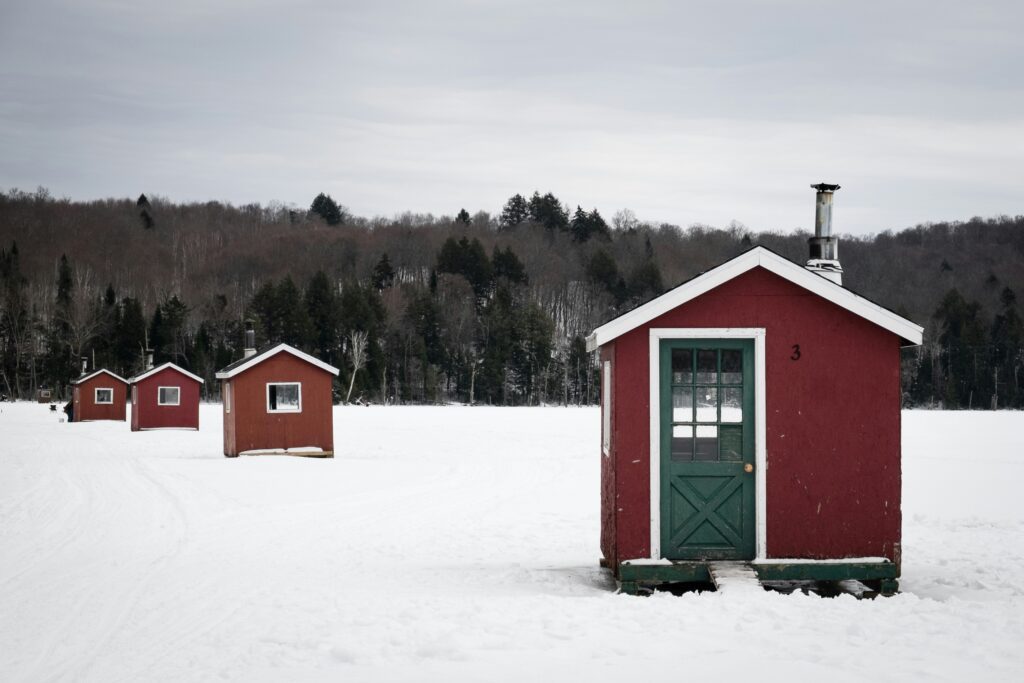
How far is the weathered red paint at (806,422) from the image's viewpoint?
11.2m

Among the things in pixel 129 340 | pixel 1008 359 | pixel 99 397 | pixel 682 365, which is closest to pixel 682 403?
pixel 682 365

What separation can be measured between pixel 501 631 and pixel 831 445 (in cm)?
417

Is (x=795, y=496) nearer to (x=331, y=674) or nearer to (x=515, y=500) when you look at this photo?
(x=331, y=674)

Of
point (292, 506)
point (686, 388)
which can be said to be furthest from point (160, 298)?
point (686, 388)

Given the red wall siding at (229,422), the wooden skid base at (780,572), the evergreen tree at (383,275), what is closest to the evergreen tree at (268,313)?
the evergreen tree at (383,275)

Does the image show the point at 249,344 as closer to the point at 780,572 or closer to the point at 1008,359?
the point at 780,572

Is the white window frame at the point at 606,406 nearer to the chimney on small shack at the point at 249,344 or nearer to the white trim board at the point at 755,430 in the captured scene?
the white trim board at the point at 755,430

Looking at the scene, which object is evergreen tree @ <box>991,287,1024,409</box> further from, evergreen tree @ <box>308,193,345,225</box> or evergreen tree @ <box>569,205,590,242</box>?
evergreen tree @ <box>308,193,345,225</box>

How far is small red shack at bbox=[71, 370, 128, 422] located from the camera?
5584cm

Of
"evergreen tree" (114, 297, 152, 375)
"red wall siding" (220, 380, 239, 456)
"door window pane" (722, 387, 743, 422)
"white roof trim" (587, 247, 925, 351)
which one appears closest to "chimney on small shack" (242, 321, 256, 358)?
"red wall siding" (220, 380, 239, 456)

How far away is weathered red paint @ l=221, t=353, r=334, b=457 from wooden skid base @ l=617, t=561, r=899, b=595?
20.4m

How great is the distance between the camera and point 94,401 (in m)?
56.3

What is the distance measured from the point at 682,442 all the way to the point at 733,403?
2.20 ft

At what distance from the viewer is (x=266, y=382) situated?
30812 millimetres
